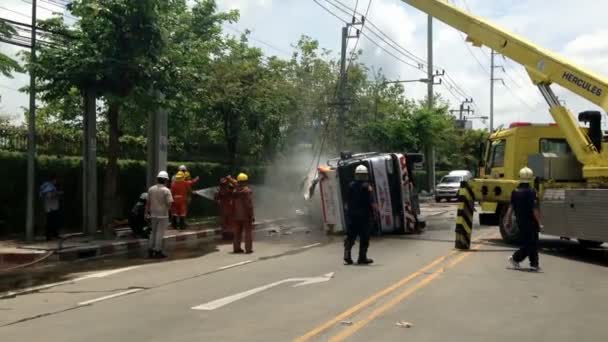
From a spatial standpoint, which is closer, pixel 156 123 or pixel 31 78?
pixel 31 78

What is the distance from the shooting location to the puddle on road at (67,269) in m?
10.8

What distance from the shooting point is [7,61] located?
1252 centimetres

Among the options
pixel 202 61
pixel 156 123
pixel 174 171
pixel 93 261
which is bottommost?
pixel 93 261

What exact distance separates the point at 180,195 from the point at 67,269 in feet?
22.1

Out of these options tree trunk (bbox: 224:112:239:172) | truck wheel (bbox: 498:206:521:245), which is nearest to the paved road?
truck wheel (bbox: 498:206:521:245)

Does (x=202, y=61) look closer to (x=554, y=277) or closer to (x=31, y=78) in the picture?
(x=31, y=78)

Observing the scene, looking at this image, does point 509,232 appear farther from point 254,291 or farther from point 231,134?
Answer: point 231,134

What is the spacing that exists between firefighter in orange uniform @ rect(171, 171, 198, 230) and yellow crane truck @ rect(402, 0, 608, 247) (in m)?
7.88

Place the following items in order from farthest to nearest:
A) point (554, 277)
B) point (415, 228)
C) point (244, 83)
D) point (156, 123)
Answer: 1. point (244, 83)
2. point (156, 123)
3. point (415, 228)
4. point (554, 277)

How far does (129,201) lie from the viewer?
2053cm

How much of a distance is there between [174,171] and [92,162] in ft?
18.7

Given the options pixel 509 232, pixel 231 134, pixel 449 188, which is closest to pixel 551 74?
pixel 509 232


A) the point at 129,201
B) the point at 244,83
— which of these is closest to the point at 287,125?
the point at 244,83

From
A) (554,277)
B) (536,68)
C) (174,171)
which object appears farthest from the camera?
(174,171)
